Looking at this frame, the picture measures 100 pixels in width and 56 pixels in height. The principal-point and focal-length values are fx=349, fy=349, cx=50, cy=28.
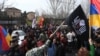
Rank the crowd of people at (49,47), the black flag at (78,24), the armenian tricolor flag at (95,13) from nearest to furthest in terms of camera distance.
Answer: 1. the crowd of people at (49,47)
2. the black flag at (78,24)
3. the armenian tricolor flag at (95,13)

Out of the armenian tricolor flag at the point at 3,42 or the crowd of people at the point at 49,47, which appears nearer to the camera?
the crowd of people at the point at 49,47

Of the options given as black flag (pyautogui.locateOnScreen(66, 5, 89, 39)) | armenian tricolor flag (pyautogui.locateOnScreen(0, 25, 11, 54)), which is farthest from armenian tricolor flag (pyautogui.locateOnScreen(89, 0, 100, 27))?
armenian tricolor flag (pyautogui.locateOnScreen(0, 25, 11, 54))

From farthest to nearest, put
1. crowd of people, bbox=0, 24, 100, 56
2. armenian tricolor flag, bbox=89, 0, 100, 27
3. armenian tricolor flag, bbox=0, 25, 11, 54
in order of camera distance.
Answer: armenian tricolor flag, bbox=0, 25, 11, 54, armenian tricolor flag, bbox=89, 0, 100, 27, crowd of people, bbox=0, 24, 100, 56

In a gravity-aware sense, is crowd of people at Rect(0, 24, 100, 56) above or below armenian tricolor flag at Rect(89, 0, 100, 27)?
below

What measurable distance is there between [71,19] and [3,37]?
4.44 meters

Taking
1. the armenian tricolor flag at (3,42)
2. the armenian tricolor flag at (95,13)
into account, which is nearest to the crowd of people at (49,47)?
the armenian tricolor flag at (95,13)

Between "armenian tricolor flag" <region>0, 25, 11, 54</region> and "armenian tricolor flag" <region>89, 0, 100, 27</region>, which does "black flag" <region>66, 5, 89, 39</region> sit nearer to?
"armenian tricolor flag" <region>89, 0, 100, 27</region>

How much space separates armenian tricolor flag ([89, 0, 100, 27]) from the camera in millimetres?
8953

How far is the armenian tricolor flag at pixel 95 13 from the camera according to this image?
895cm

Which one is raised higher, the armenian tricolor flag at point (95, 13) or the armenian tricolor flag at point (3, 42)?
the armenian tricolor flag at point (95, 13)

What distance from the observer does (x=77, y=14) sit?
902 centimetres

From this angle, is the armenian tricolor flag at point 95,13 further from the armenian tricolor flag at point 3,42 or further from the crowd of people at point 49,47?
the armenian tricolor flag at point 3,42

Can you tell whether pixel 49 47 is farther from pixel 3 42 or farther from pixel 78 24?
pixel 78 24

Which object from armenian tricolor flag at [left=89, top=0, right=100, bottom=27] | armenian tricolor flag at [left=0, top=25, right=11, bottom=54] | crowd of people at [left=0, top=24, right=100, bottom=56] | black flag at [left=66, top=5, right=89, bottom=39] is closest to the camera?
crowd of people at [left=0, top=24, right=100, bottom=56]
